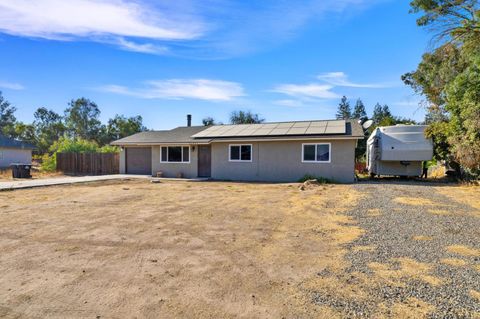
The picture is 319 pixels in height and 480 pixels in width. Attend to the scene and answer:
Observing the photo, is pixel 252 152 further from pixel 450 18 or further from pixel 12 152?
pixel 12 152

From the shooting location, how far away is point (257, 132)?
17.7 metres

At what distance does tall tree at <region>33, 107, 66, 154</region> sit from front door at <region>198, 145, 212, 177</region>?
39158 millimetres

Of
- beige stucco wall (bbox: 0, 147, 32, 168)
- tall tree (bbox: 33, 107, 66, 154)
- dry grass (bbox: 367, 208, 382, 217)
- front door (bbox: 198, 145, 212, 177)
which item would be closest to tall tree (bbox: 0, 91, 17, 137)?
tall tree (bbox: 33, 107, 66, 154)

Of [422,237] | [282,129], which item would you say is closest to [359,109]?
[282,129]

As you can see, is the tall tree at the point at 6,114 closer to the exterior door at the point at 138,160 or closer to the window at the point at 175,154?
the exterior door at the point at 138,160

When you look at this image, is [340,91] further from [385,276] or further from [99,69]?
[385,276]

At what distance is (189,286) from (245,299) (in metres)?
0.72

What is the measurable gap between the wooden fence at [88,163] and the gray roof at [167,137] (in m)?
2.06

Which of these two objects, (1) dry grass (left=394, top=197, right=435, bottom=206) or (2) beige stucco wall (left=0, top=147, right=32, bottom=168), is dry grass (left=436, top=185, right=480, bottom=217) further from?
(2) beige stucco wall (left=0, top=147, right=32, bottom=168)

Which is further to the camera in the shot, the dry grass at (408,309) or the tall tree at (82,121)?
the tall tree at (82,121)

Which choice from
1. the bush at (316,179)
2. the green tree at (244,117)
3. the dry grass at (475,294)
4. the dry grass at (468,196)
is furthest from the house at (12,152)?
the dry grass at (475,294)

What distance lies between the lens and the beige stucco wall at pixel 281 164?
50.0 feet

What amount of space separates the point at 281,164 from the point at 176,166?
22.9 ft

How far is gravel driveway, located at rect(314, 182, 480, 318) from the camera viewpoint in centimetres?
296
